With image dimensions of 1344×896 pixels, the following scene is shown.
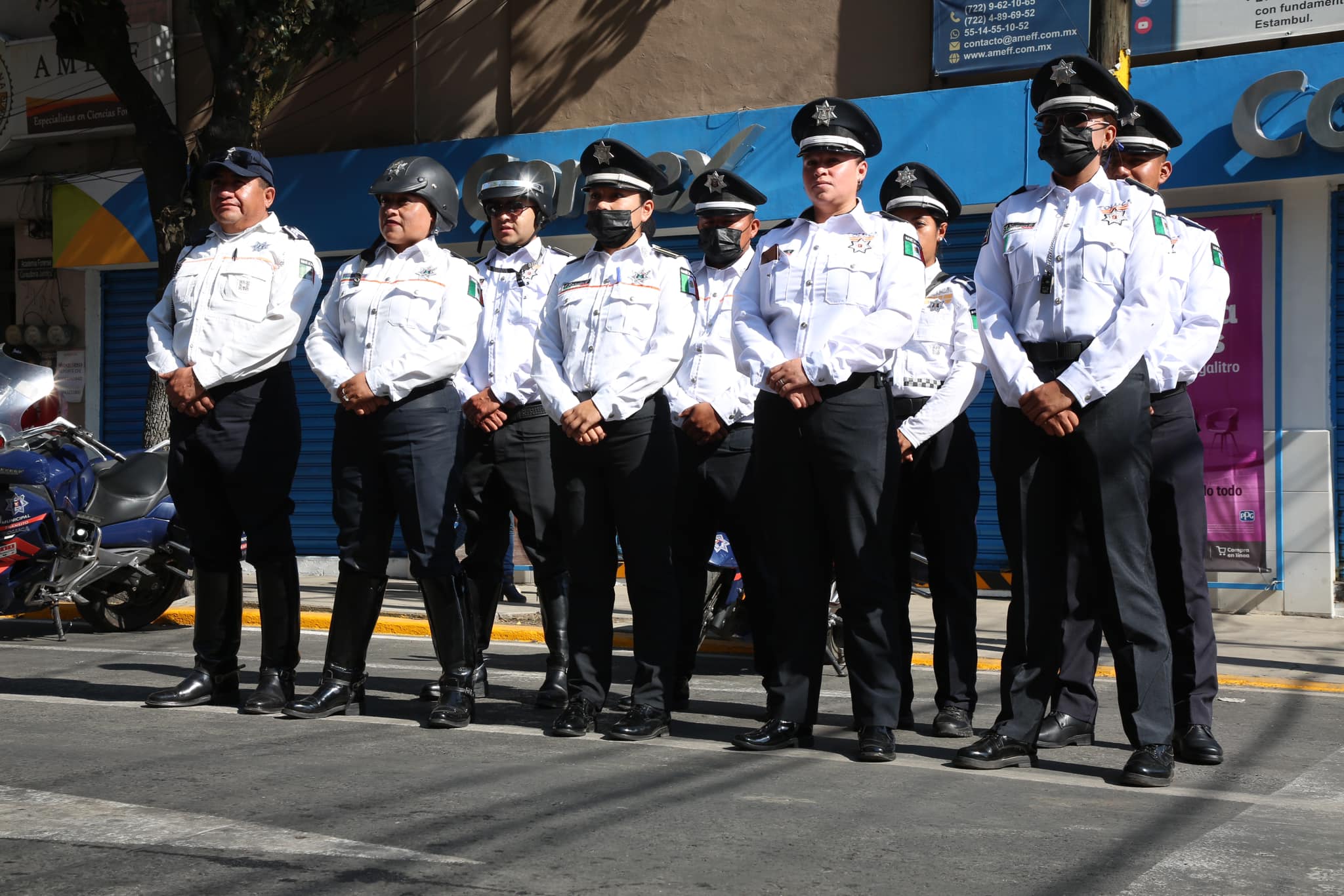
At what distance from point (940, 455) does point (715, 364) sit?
1197mm

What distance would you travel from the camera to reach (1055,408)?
5223 mm

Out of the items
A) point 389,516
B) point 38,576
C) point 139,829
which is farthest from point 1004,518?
point 38,576

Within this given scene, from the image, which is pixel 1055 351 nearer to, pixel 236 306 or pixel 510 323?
pixel 510 323

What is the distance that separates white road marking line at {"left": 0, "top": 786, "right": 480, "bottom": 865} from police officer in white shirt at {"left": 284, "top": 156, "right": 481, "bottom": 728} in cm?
180

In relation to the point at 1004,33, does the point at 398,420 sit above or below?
below

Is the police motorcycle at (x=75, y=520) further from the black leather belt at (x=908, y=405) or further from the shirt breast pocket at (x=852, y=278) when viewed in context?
the shirt breast pocket at (x=852, y=278)

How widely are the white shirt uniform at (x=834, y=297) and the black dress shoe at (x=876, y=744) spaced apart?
49.7 inches

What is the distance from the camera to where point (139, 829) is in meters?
4.29

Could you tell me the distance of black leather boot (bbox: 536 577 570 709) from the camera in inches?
283

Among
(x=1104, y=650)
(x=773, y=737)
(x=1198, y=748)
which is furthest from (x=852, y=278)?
(x=1104, y=650)

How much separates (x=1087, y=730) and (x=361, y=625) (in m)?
2.97

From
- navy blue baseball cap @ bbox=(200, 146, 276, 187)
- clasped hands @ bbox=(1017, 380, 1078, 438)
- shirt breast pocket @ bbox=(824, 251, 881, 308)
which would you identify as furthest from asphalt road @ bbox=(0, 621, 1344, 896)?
navy blue baseball cap @ bbox=(200, 146, 276, 187)

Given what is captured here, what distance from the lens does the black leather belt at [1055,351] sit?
536 centimetres

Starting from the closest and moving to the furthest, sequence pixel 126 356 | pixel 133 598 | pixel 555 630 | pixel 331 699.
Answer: pixel 331 699, pixel 555 630, pixel 133 598, pixel 126 356
